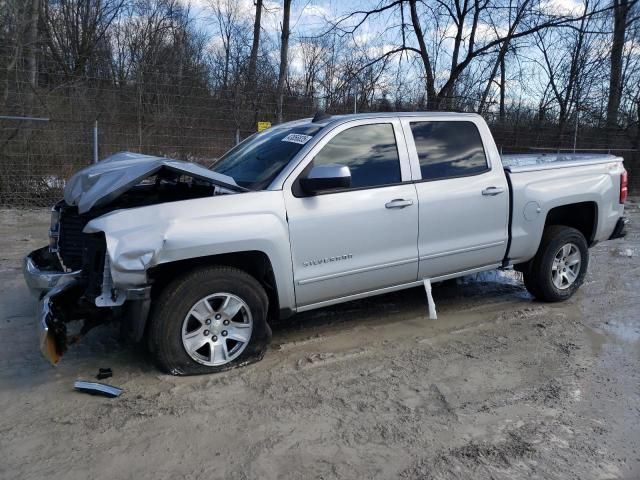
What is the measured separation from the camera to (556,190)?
5359 mm

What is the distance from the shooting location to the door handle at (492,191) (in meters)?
4.92

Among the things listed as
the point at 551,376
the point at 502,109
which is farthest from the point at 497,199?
the point at 502,109

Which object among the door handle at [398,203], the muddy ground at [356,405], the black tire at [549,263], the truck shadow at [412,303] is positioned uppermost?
the door handle at [398,203]

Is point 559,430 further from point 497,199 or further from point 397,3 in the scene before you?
point 397,3

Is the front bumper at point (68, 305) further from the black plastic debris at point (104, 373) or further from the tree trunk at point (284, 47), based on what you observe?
the tree trunk at point (284, 47)

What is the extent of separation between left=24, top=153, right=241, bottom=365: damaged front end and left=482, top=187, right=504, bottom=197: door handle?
7.69 feet

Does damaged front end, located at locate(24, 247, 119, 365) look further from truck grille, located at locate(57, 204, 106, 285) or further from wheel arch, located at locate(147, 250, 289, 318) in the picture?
wheel arch, located at locate(147, 250, 289, 318)

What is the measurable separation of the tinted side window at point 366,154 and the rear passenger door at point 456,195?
0.64 ft

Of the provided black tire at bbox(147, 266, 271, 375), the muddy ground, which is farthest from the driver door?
the muddy ground

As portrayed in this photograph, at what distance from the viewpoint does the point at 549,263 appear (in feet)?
17.9

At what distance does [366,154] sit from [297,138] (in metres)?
0.58

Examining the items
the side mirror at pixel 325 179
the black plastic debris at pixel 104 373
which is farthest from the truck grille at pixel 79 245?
the side mirror at pixel 325 179

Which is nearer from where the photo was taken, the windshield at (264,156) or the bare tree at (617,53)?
the windshield at (264,156)

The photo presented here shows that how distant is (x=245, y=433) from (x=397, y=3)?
1888cm
